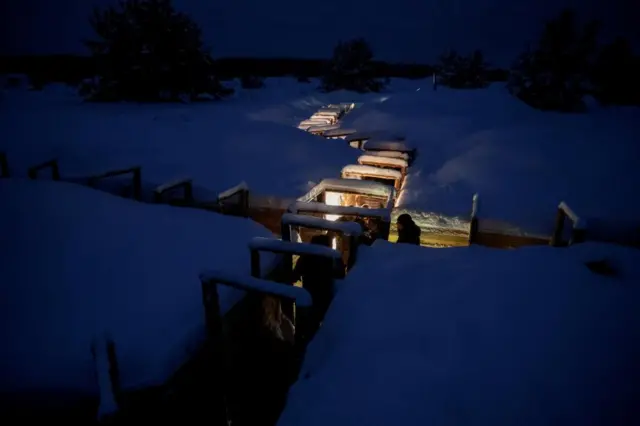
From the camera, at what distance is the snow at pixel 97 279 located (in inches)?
176

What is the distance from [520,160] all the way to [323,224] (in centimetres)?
1217

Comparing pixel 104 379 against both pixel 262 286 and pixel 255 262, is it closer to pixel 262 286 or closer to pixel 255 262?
pixel 262 286

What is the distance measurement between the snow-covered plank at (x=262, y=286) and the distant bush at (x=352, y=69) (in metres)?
36.6

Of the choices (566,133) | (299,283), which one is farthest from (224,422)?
(566,133)

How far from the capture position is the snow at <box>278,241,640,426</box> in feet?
9.93

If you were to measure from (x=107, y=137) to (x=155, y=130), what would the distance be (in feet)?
6.19

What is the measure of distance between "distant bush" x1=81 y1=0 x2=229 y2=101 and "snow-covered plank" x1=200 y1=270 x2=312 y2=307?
2265cm

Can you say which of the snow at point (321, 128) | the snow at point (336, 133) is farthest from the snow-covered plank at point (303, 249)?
the snow at point (321, 128)

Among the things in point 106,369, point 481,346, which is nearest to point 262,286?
point 106,369

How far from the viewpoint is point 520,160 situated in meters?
15.5

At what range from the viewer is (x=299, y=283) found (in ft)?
27.1

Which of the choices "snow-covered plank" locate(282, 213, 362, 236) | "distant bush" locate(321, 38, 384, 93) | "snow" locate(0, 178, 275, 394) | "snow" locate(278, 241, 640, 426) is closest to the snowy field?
"snow" locate(0, 178, 275, 394)

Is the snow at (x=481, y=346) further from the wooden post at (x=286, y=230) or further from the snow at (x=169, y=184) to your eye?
the snow at (x=169, y=184)

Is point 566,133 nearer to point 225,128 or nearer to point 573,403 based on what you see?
point 225,128
